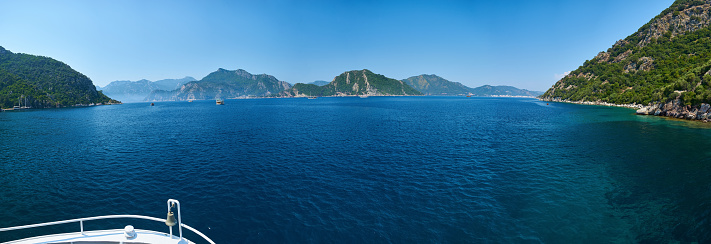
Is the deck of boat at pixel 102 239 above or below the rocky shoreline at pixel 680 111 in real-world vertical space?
below

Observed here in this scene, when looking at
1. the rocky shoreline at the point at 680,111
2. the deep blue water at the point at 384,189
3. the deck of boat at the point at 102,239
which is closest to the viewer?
the deck of boat at the point at 102,239

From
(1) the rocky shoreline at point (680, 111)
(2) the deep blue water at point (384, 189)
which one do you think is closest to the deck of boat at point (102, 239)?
(2) the deep blue water at point (384, 189)

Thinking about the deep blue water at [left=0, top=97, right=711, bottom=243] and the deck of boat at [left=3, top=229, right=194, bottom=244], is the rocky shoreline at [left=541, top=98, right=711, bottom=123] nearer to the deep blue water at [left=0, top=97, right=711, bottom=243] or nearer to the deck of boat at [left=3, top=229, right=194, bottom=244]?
the deep blue water at [left=0, top=97, right=711, bottom=243]

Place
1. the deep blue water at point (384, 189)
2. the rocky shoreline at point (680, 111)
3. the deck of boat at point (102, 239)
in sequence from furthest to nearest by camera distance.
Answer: the rocky shoreline at point (680, 111) < the deep blue water at point (384, 189) < the deck of boat at point (102, 239)

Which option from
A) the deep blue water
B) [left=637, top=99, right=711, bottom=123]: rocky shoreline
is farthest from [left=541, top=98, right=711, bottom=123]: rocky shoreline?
the deep blue water

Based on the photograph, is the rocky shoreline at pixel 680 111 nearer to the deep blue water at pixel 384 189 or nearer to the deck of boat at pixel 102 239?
the deep blue water at pixel 384 189

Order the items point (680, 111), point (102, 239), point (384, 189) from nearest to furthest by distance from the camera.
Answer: point (102, 239) → point (384, 189) → point (680, 111)

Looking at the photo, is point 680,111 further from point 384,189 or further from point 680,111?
point 384,189

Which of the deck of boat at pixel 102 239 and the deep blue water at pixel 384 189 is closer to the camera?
the deck of boat at pixel 102 239

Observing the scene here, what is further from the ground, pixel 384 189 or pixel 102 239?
pixel 102 239

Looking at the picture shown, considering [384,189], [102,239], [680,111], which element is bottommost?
[384,189]

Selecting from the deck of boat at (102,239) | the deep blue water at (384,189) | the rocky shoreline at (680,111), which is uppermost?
the rocky shoreline at (680,111)

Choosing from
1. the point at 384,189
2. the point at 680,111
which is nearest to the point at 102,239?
the point at 384,189
